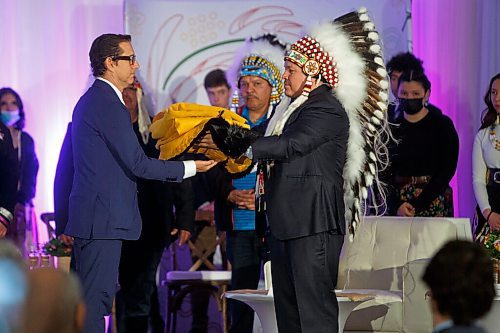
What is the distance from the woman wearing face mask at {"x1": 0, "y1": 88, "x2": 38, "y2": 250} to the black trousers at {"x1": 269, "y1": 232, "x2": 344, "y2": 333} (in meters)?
3.27

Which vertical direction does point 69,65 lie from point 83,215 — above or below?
above

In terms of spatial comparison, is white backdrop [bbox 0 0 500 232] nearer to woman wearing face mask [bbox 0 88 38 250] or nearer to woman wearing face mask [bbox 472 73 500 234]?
woman wearing face mask [bbox 0 88 38 250]

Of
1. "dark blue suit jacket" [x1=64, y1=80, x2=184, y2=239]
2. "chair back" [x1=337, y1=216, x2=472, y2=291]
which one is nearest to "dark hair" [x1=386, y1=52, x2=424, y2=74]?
"chair back" [x1=337, y1=216, x2=472, y2=291]

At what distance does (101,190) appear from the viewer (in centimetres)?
429

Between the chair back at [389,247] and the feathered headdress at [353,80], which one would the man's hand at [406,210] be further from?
the feathered headdress at [353,80]

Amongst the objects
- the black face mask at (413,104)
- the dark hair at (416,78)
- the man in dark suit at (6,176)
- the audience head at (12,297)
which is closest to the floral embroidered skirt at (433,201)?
the black face mask at (413,104)

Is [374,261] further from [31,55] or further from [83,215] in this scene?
[31,55]

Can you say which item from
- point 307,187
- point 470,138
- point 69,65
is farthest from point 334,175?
point 69,65

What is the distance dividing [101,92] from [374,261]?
2054 mm

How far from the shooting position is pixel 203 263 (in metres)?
7.37

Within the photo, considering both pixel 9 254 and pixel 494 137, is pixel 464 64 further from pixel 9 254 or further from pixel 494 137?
pixel 9 254

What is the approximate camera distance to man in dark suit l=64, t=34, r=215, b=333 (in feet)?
14.0

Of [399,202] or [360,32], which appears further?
[399,202]

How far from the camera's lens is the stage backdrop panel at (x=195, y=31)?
7492 mm
